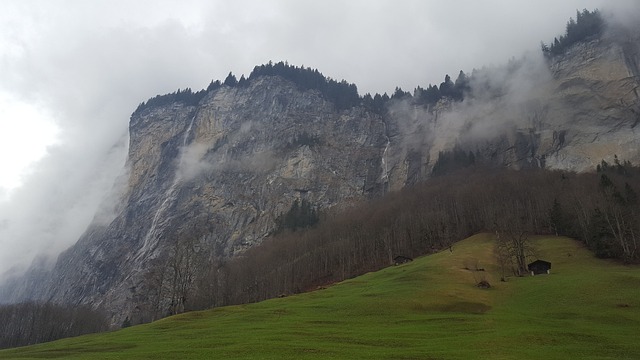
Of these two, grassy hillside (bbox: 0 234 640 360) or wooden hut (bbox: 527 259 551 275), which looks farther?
wooden hut (bbox: 527 259 551 275)

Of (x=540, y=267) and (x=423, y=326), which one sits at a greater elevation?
(x=540, y=267)

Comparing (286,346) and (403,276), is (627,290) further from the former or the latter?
(286,346)

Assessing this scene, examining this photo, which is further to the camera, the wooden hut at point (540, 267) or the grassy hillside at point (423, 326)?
the wooden hut at point (540, 267)

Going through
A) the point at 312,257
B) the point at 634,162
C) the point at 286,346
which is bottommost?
the point at 286,346

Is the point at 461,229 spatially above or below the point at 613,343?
above

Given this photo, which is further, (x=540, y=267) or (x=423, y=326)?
(x=540, y=267)

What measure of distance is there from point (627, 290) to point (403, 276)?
3887 cm

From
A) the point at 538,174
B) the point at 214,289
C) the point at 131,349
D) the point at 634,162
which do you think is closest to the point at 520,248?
the point at 131,349

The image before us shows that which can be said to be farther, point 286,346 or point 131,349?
point 131,349

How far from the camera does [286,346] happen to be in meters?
35.5

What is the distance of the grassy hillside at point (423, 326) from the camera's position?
111 ft

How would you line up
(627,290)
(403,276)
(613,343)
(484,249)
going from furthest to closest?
(484,249) < (403,276) < (627,290) < (613,343)

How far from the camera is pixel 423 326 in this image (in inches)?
1795

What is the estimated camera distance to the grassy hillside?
111 feet
